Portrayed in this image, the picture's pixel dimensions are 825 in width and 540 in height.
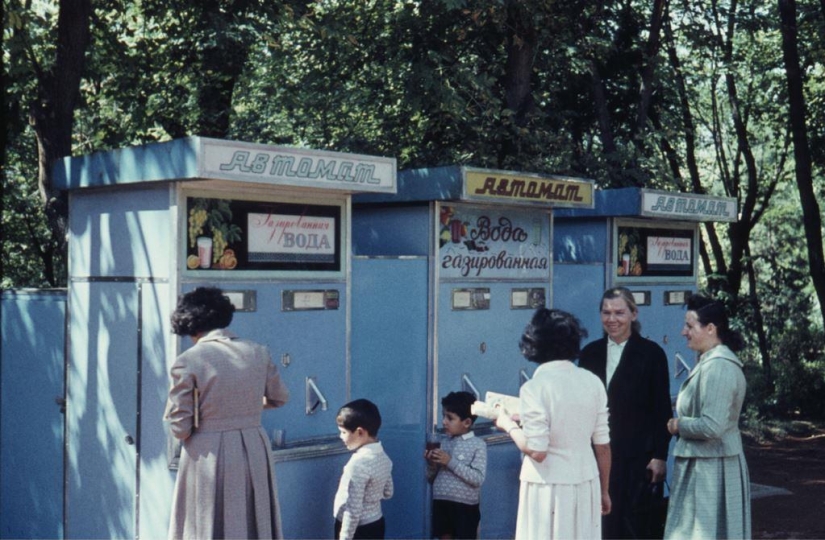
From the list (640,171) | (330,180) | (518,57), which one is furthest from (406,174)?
(640,171)

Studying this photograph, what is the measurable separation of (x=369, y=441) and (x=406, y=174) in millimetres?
2082

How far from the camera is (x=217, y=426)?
4.70 meters

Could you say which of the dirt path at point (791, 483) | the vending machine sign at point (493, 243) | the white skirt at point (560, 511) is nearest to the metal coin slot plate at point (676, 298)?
the vending machine sign at point (493, 243)

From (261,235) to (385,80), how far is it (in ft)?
19.4

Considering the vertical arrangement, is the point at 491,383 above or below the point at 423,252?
below

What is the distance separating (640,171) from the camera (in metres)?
11.4

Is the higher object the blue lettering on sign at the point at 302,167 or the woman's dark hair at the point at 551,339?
the blue lettering on sign at the point at 302,167

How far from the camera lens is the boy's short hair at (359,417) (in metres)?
5.70

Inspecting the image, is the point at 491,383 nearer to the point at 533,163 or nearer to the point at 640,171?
the point at 533,163

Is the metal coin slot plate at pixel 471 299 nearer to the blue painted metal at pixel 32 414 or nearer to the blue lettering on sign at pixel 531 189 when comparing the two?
the blue lettering on sign at pixel 531 189

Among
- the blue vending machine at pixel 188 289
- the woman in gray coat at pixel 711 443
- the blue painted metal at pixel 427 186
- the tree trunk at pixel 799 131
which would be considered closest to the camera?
the woman in gray coat at pixel 711 443

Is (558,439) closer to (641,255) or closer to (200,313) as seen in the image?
(200,313)

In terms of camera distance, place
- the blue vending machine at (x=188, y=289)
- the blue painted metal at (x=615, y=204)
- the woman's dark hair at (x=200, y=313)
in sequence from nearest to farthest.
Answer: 1. the woman's dark hair at (x=200, y=313)
2. the blue vending machine at (x=188, y=289)
3. the blue painted metal at (x=615, y=204)

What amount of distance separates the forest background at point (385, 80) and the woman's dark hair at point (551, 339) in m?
4.28
